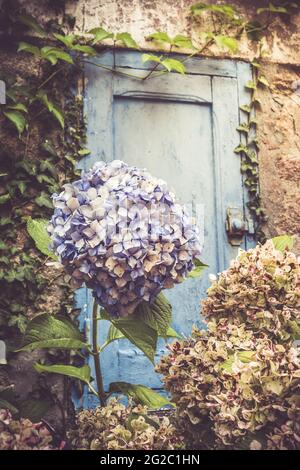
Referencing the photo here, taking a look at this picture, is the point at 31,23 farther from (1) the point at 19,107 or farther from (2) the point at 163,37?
(2) the point at 163,37

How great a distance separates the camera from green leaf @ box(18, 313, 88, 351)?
152cm

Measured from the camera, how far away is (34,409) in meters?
1.44

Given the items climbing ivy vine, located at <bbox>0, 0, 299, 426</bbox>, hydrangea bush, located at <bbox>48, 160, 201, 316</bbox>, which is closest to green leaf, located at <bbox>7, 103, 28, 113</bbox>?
climbing ivy vine, located at <bbox>0, 0, 299, 426</bbox>

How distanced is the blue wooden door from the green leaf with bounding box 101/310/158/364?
1.42m

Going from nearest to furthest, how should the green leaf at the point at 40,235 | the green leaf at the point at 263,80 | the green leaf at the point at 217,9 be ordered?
the green leaf at the point at 40,235, the green leaf at the point at 217,9, the green leaf at the point at 263,80

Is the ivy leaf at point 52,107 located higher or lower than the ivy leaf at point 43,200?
higher

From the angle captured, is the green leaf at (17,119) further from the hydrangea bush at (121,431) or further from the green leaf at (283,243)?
the hydrangea bush at (121,431)

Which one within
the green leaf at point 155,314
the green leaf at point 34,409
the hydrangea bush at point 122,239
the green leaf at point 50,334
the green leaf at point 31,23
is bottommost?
the green leaf at point 34,409

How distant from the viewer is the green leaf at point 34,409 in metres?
1.42

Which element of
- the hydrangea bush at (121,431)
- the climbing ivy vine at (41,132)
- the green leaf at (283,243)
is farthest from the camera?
the climbing ivy vine at (41,132)

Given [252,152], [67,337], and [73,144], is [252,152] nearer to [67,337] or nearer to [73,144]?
[73,144]

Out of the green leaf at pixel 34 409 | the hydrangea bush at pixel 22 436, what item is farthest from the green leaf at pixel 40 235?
the hydrangea bush at pixel 22 436

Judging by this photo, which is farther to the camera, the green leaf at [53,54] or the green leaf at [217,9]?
the green leaf at [217,9]

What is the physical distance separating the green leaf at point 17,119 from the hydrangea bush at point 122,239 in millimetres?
1434
